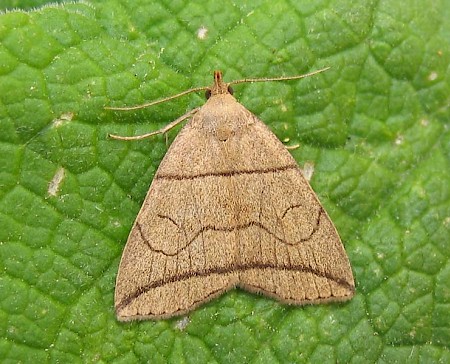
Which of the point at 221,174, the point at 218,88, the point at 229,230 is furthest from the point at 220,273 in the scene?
the point at 218,88

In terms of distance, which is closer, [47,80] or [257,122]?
[47,80]

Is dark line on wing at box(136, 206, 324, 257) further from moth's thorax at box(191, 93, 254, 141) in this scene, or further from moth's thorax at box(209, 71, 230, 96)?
moth's thorax at box(209, 71, 230, 96)

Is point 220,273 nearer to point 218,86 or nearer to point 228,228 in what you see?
point 228,228

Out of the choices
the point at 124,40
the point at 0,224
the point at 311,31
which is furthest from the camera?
the point at 311,31

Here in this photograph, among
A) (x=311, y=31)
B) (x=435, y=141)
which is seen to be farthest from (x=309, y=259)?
(x=311, y=31)

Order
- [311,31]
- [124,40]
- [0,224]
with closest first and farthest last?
[0,224] < [124,40] < [311,31]

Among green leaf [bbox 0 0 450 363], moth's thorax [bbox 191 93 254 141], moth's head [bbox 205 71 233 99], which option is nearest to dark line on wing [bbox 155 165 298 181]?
green leaf [bbox 0 0 450 363]

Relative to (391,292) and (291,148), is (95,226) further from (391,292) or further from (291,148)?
(391,292)
